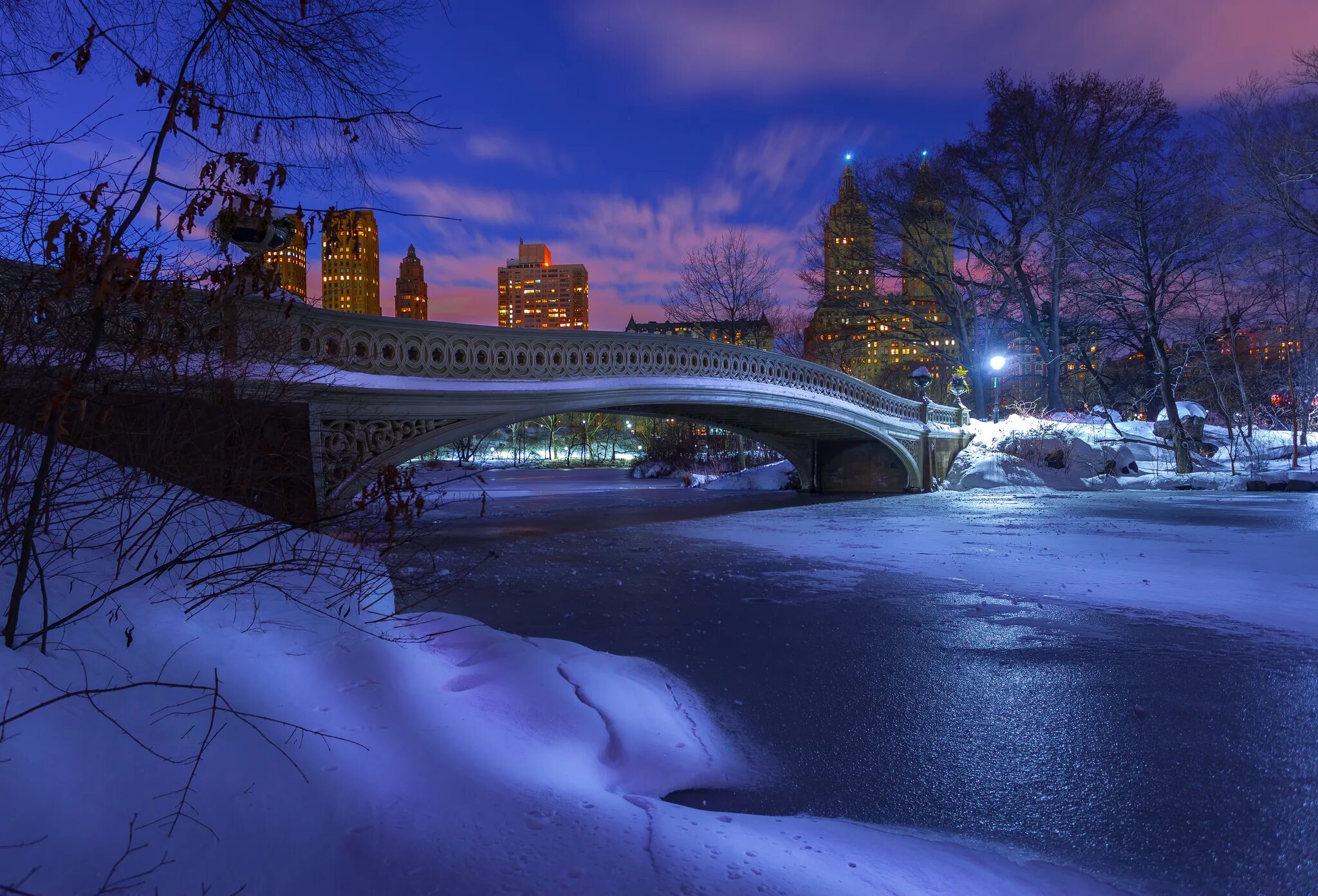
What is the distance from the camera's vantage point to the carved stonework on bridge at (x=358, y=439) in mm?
9141

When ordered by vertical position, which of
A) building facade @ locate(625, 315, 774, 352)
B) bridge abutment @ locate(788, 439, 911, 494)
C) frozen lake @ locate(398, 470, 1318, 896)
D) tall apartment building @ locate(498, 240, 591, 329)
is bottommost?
frozen lake @ locate(398, 470, 1318, 896)

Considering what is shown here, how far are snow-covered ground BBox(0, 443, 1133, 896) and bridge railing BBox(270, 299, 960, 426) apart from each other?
5.49m

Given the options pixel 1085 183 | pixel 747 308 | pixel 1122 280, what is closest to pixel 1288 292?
pixel 1122 280

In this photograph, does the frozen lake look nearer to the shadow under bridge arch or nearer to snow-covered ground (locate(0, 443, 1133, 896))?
snow-covered ground (locate(0, 443, 1133, 896))

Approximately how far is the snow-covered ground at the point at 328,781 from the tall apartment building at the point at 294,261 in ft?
3.51

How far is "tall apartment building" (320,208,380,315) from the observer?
8.98ft

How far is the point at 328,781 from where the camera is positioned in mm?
2209

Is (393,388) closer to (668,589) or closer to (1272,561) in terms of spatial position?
(668,589)

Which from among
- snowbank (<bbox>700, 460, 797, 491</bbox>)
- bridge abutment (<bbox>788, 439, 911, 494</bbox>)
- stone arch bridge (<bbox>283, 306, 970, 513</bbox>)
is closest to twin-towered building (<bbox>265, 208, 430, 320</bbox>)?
stone arch bridge (<bbox>283, 306, 970, 513</bbox>)

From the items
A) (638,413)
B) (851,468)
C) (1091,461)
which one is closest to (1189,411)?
(1091,461)

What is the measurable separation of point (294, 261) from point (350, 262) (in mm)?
1601

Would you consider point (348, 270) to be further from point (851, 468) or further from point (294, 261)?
point (851, 468)

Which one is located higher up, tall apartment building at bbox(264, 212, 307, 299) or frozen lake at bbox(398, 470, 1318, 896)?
tall apartment building at bbox(264, 212, 307, 299)

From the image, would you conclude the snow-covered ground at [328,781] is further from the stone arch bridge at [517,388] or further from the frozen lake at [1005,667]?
the stone arch bridge at [517,388]
